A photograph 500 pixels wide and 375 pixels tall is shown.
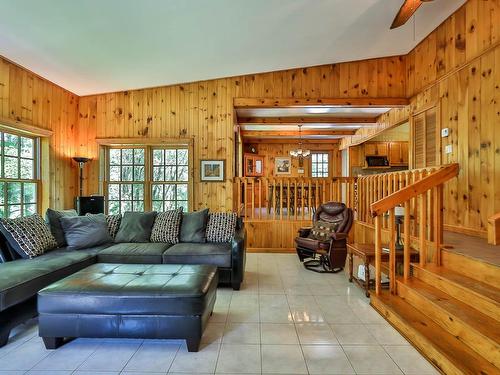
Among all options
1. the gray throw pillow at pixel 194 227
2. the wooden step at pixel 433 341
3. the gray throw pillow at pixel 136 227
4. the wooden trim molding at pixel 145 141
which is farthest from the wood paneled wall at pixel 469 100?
the gray throw pillow at pixel 136 227

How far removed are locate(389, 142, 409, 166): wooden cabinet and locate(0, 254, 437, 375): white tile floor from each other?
6.76 m

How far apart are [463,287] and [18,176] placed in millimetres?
5571

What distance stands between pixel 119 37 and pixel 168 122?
195 centimetres

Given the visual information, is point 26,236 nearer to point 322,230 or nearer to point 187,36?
point 187,36

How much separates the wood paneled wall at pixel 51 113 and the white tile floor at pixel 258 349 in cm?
291

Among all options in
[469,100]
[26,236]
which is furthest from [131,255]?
[469,100]

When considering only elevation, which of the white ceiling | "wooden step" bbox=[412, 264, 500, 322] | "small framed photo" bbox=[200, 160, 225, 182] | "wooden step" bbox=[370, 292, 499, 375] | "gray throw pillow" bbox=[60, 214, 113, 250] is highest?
the white ceiling

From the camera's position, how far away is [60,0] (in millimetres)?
2709

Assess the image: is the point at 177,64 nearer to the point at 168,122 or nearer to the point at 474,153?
the point at 168,122

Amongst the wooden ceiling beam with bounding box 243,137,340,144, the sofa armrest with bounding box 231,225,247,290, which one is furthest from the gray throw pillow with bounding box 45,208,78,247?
the wooden ceiling beam with bounding box 243,137,340,144

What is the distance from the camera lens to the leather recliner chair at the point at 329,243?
3.99 meters

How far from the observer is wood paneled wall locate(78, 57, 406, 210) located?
5.30 m

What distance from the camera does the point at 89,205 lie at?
4750mm

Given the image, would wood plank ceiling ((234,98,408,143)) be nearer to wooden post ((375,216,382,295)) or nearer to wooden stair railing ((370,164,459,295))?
wooden stair railing ((370,164,459,295))
